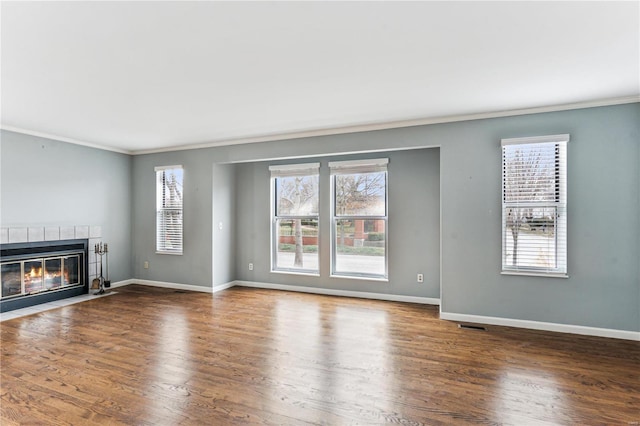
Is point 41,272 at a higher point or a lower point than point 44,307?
higher

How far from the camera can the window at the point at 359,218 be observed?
5.38 m

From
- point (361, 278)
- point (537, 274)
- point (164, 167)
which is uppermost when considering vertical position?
point (164, 167)

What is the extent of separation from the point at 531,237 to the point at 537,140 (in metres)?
1.14

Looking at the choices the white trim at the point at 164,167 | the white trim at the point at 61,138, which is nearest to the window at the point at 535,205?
the white trim at the point at 164,167

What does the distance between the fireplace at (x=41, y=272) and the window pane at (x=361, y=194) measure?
4.42m

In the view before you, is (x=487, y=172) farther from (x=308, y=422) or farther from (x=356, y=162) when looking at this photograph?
(x=308, y=422)

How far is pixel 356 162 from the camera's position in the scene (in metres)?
5.41

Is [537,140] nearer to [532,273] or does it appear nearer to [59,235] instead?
[532,273]

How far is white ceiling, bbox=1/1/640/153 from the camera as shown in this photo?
2.10 meters

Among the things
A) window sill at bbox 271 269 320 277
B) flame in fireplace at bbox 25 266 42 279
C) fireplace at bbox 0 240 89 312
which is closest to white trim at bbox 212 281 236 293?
window sill at bbox 271 269 320 277

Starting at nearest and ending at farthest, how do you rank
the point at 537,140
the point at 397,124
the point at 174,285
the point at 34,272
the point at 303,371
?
the point at 303,371, the point at 537,140, the point at 397,124, the point at 34,272, the point at 174,285

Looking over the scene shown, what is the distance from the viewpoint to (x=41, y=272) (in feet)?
16.9

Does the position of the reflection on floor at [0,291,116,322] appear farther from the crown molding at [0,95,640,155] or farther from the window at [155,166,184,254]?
the crown molding at [0,95,640,155]

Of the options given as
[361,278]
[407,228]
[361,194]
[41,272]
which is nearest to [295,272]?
[361,278]
